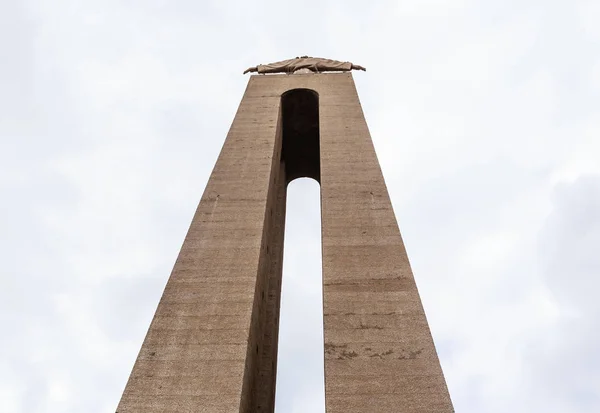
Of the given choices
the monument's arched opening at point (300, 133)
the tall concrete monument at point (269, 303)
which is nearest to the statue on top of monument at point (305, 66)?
the monument's arched opening at point (300, 133)

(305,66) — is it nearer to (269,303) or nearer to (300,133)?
(300,133)

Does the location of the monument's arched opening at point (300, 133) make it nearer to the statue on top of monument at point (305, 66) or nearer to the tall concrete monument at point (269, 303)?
the statue on top of monument at point (305, 66)

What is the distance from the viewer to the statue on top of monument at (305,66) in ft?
46.4

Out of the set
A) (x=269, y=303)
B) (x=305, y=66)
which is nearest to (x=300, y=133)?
(x=305, y=66)

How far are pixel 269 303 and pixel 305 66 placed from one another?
21.2 ft

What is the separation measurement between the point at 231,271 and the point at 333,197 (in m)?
2.21

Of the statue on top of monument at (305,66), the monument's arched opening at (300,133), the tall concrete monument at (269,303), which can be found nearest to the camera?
the tall concrete monument at (269,303)

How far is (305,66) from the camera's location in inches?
559

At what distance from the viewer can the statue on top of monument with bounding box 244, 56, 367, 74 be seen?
14.2 metres

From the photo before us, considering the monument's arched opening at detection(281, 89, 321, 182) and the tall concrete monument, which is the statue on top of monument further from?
the tall concrete monument

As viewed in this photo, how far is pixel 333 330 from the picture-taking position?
21.4 ft

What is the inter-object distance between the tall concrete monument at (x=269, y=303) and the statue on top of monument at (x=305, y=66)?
316 cm

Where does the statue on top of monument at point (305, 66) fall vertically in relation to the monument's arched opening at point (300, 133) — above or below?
above

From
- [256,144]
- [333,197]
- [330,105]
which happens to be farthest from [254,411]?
[330,105]
